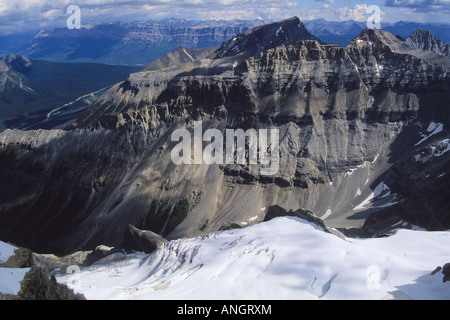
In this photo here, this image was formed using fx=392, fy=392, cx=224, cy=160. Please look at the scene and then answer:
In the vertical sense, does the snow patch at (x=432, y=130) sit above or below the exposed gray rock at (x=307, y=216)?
above

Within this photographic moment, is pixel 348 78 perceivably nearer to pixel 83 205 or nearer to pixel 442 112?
pixel 442 112

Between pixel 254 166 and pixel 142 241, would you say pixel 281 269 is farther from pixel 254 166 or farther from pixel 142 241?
pixel 254 166

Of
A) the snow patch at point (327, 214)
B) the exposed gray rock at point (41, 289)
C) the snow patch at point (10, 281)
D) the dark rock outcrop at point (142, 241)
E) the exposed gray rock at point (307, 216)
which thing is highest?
the exposed gray rock at point (41, 289)

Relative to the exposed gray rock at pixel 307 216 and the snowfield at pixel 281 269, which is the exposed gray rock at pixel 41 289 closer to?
the snowfield at pixel 281 269

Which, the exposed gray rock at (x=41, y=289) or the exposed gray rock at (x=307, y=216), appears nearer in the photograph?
the exposed gray rock at (x=41, y=289)

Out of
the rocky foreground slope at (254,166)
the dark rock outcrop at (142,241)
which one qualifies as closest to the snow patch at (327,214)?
the rocky foreground slope at (254,166)

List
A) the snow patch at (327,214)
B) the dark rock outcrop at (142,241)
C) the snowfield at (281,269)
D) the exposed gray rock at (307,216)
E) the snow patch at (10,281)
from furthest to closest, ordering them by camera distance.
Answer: the snow patch at (327,214), the dark rock outcrop at (142,241), the exposed gray rock at (307,216), the snowfield at (281,269), the snow patch at (10,281)

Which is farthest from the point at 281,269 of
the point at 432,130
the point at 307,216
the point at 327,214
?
the point at 432,130
